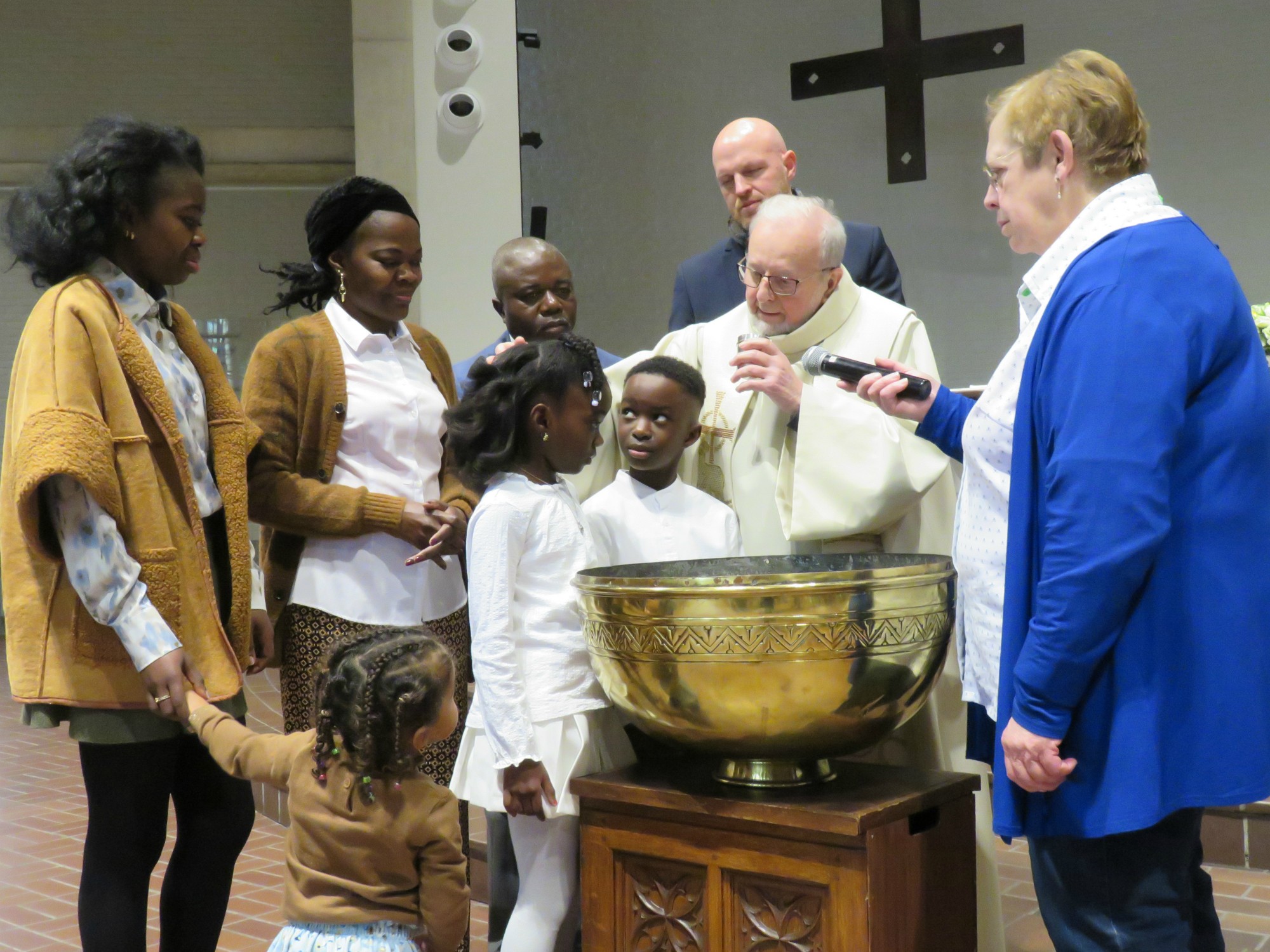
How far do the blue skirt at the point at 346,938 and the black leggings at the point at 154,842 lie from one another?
0.97ft

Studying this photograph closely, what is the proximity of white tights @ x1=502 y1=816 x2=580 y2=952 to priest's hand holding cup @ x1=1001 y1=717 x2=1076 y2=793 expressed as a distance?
82cm

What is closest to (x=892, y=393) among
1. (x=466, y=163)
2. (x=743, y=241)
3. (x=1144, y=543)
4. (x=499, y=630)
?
(x=1144, y=543)

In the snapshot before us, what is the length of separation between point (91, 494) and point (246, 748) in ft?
1.44

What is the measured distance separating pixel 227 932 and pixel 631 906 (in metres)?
1.86

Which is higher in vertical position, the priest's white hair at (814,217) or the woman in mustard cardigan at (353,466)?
the priest's white hair at (814,217)

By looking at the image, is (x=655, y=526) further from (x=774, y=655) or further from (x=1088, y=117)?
(x=1088, y=117)

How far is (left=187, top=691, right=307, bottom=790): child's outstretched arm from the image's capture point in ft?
6.45

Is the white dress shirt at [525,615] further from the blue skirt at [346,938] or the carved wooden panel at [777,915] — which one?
the carved wooden panel at [777,915]

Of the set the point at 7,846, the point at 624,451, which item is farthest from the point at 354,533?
the point at 7,846

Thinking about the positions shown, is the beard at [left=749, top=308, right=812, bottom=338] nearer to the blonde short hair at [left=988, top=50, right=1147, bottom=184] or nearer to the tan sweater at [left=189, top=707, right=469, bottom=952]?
the blonde short hair at [left=988, top=50, right=1147, bottom=184]

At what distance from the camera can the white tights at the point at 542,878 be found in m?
2.16

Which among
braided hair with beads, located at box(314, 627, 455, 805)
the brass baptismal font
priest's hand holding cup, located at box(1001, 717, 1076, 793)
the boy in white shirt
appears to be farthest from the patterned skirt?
priest's hand holding cup, located at box(1001, 717, 1076, 793)

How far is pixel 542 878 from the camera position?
7.20 feet

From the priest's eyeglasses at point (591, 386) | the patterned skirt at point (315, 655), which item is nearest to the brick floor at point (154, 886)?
the patterned skirt at point (315, 655)
